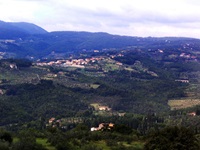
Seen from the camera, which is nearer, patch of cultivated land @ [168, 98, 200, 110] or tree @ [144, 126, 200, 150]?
tree @ [144, 126, 200, 150]

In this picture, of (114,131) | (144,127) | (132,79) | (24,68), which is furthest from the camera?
(132,79)

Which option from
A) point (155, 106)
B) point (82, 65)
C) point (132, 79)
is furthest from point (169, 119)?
point (82, 65)

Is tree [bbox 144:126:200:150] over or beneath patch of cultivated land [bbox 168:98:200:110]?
over

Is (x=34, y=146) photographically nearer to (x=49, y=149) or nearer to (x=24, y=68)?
(x=49, y=149)

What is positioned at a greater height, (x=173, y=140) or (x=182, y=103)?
(x=173, y=140)

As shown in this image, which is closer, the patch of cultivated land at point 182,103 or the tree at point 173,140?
the tree at point 173,140

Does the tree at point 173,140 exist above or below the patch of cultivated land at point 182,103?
above

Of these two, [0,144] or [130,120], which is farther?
[130,120]

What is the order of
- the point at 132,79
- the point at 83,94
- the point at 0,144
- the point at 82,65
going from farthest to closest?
the point at 82,65 → the point at 132,79 → the point at 83,94 → the point at 0,144
